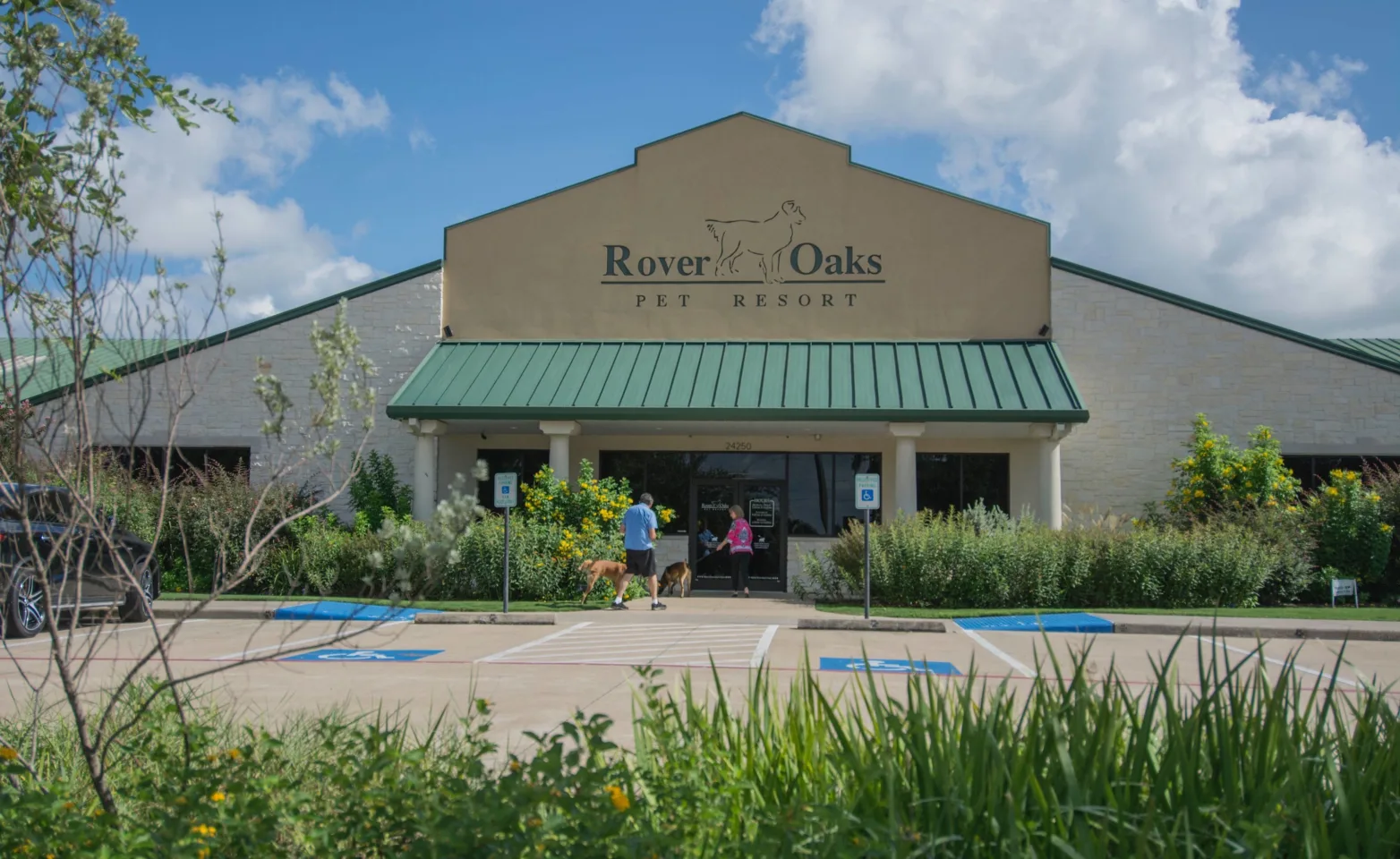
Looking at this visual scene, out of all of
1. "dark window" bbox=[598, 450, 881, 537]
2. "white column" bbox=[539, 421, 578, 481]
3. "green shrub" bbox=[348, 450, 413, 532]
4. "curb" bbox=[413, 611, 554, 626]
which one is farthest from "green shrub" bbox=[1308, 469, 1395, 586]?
"green shrub" bbox=[348, 450, 413, 532]

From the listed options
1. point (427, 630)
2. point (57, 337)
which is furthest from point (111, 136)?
point (427, 630)

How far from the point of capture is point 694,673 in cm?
1023

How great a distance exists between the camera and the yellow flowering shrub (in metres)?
20.7

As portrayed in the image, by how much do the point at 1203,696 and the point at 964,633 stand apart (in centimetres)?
1112

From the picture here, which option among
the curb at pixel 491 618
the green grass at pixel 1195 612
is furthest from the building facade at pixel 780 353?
the curb at pixel 491 618

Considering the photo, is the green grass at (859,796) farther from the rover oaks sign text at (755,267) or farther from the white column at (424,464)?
the rover oaks sign text at (755,267)

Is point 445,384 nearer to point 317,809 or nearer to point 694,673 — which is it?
point 694,673

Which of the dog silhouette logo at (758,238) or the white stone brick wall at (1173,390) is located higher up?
the dog silhouette logo at (758,238)

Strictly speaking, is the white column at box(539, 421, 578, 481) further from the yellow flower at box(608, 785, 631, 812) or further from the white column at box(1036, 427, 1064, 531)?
the yellow flower at box(608, 785, 631, 812)

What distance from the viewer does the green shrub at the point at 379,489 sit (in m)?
22.2

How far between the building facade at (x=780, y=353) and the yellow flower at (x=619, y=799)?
17.1 metres

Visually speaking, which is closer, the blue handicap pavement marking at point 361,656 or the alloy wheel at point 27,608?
the blue handicap pavement marking at point 361,656

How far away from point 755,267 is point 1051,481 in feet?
23.4

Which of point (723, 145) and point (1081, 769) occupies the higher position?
point (723, 145)
